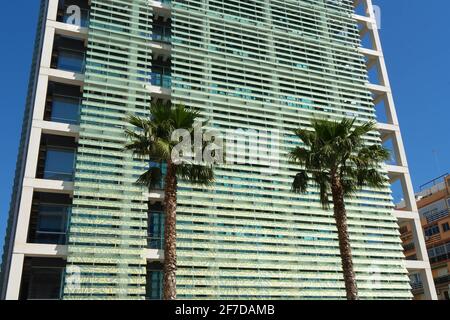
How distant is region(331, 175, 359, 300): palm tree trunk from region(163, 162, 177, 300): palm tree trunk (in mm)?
6451

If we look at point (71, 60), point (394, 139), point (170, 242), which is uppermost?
point (71, 60)

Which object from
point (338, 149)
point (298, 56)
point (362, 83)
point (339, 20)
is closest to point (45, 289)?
point (338, 149)

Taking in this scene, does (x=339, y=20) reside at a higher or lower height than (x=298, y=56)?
higher

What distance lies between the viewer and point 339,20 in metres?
35.1

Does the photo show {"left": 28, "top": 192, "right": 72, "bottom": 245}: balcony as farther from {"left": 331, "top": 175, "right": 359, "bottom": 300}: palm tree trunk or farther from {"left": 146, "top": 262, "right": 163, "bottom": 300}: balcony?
{"left": 331, "top": 175, "right": 359, "bottom": 300}: palm tree trunk

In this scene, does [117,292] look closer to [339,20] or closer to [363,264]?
[363,264]

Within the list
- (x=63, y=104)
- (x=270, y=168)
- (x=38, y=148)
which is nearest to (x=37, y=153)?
(x=38, y=148)

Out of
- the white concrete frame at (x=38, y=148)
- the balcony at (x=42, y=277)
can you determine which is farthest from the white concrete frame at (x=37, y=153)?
the balcony at (x=42, y=277)

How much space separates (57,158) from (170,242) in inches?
476

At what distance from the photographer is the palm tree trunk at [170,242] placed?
15.8m

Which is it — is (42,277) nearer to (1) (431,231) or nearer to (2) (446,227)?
(2) (446,227)

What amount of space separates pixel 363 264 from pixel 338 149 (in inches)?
427

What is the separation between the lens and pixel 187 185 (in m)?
25.0

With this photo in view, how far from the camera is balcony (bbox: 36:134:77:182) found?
960 inches
